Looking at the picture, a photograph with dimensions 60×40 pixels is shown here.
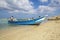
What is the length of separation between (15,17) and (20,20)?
0.31ft

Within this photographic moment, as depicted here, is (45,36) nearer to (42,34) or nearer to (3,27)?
(42,34)

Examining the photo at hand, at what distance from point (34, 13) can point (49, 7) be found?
0.86 feet

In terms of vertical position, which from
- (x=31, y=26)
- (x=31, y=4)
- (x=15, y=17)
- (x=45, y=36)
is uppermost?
(x=31, y=4)

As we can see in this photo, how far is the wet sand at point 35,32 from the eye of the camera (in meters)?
1.91

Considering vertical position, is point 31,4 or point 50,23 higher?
point 31,4

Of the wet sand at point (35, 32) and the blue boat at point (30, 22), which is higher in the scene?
the blue boat at point (30, 22)

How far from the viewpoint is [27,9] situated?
2.00m

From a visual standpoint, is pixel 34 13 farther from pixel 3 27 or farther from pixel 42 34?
pixel 3 27

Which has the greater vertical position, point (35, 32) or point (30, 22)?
point (30, 22)

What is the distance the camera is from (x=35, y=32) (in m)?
1.94

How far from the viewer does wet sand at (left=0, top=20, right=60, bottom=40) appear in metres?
1.91

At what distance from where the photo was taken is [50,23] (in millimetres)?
1952

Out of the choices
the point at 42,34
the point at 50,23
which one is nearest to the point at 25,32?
the point at 42,34

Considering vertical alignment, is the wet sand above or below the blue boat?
below
